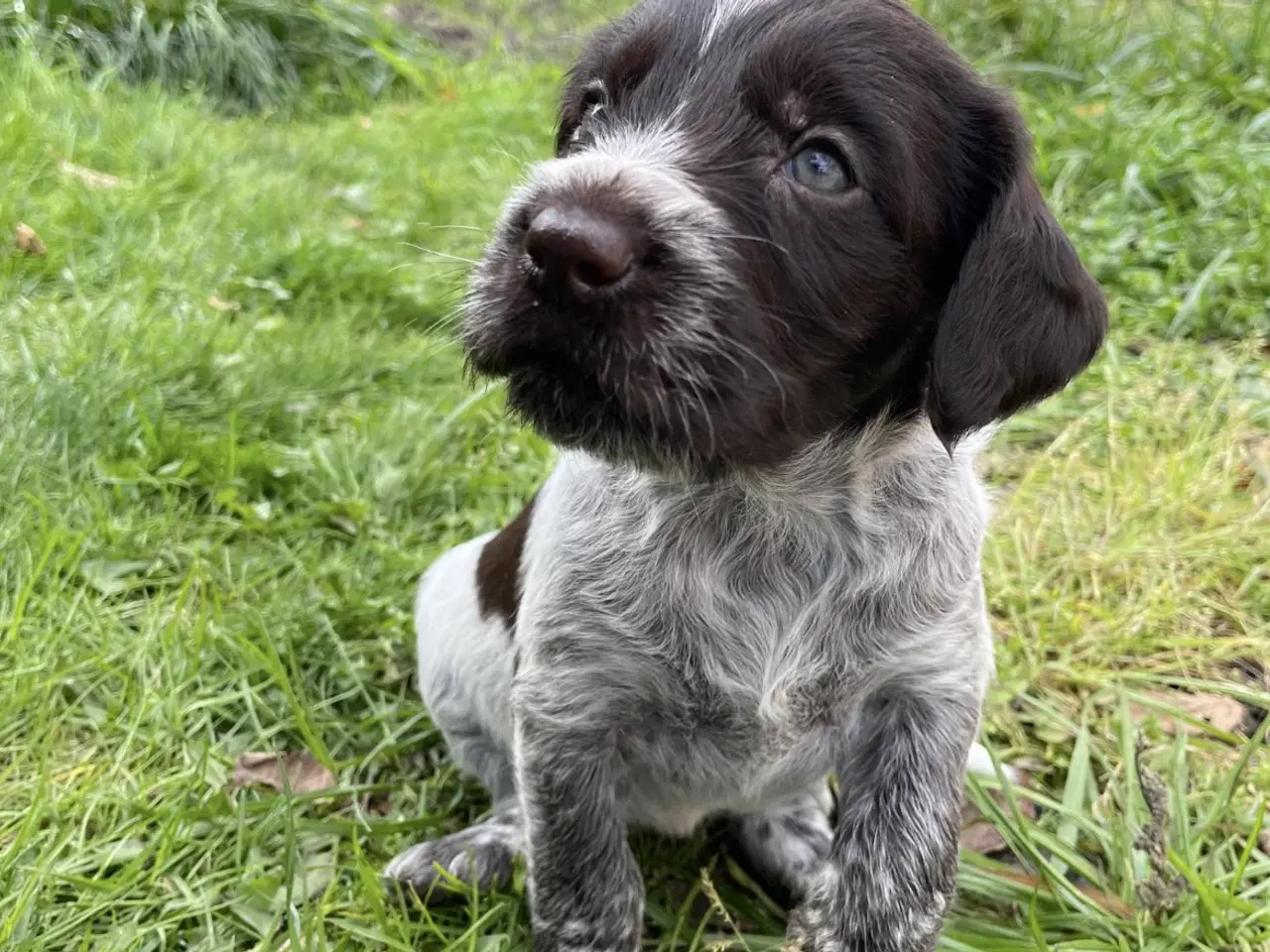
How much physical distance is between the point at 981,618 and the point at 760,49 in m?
1.34

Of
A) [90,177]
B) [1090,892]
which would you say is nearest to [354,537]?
[1090,892]

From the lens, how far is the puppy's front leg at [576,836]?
236cm

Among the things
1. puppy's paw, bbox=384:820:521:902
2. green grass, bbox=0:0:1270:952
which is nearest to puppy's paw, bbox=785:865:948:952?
green grass, bbox=0:0:1270:952

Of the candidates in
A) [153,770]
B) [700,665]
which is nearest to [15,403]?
[153,770]

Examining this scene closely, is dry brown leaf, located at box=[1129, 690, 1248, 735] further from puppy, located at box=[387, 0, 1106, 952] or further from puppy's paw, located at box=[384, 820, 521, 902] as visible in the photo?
puppy's paw, located at box=[384, 820, 521, 902]

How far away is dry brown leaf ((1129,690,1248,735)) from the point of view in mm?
3238

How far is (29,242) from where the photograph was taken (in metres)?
4.84

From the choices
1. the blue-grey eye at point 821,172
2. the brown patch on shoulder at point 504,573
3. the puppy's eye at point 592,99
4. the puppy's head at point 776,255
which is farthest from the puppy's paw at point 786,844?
the puppy's eye at point 592,99

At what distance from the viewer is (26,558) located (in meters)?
3.32

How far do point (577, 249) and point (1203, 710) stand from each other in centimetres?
263

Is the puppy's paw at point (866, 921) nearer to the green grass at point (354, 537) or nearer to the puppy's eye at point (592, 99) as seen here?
the green grass at point (354, 537)

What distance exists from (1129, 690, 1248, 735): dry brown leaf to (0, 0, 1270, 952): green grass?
0.17ft

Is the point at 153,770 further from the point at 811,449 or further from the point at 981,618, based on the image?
the point at 981,618

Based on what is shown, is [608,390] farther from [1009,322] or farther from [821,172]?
[1009,322]
